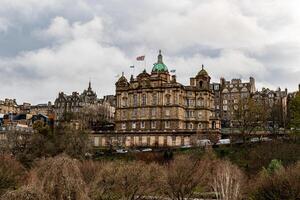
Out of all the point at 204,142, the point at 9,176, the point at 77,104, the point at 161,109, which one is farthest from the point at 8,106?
the point at 9,176

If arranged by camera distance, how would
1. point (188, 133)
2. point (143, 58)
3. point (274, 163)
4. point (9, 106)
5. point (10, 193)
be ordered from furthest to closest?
point (9, 106) → point (143, 58) → point (188, 133) → point (274, 163) → point (10, 193)

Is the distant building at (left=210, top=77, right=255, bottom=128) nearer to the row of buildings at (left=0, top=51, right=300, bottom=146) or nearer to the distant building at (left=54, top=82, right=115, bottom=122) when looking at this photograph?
the distant building at (left=54, top=82, right=115, bottom=122)

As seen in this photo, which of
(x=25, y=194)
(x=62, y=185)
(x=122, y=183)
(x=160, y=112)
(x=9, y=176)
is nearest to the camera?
(x=25, y=194)

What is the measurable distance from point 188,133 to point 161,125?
582 cm

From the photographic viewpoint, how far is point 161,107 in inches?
3292

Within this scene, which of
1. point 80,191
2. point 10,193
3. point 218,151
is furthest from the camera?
point 218,151

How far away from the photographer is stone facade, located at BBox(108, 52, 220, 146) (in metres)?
81.7

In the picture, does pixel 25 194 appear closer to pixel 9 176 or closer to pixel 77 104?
pixel 9 176

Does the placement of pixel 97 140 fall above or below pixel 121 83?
below

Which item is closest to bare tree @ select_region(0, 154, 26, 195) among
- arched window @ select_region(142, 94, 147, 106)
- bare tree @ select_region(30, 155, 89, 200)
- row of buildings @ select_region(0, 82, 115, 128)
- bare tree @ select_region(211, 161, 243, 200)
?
bare tree @ select_region(30, 155, 89, 200)

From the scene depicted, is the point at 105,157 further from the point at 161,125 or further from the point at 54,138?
the point at 161,125

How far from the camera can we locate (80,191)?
78.3 feet

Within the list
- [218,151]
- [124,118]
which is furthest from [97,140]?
[218,151]

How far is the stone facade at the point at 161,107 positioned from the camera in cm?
A: 8171
